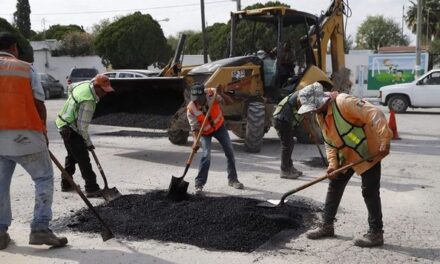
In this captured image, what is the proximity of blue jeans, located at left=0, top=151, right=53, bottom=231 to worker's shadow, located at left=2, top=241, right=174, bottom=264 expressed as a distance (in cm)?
23

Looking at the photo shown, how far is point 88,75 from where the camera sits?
29.3 m

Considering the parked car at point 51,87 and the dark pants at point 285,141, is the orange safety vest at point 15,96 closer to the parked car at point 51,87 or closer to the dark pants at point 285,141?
the dark pants at point 285,141

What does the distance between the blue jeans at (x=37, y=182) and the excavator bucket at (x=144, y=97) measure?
18.9ft

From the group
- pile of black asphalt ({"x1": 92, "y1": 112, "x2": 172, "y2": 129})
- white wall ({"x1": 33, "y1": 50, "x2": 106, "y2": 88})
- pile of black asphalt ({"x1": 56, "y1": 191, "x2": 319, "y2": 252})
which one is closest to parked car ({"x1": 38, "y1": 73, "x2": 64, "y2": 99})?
white wall ({"x1": 33, "y1": 50, "x2": 106, "y2": 88})

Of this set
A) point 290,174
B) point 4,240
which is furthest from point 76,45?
point 4,240

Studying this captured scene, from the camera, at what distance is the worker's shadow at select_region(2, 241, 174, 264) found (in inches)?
189

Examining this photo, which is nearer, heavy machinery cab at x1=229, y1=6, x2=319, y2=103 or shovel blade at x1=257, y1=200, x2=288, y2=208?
shovel blade at x1=257, y1=200, x2=288, y2=208

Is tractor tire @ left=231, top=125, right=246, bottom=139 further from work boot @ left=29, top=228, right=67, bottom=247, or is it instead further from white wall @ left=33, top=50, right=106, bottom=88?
white wall @ left=33, top=50, right=106, bottom=88

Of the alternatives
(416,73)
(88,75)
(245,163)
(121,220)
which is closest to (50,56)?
(88,75)

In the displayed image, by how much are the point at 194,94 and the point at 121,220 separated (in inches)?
90.0

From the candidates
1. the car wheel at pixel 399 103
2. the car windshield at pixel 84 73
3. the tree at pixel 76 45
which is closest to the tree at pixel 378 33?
the tree at pixel 76 45

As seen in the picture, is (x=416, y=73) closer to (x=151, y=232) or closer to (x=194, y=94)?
(x=194, y=94)

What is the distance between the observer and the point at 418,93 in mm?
19516

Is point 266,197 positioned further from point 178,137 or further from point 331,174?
point 178,137
